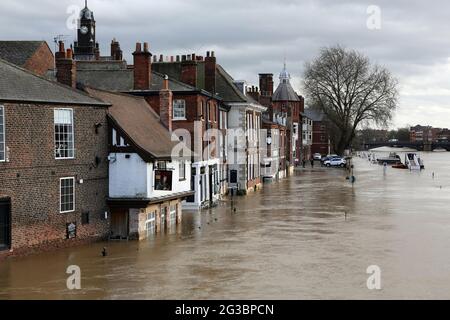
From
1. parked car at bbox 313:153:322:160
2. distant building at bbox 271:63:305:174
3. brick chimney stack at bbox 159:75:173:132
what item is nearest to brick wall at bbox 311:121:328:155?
parked car at bbox 313:153:322:160

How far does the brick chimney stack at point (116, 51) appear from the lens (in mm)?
55369

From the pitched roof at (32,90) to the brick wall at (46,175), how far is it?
0.32m

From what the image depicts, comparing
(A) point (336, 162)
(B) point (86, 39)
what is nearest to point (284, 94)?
(A) point (336, 162)

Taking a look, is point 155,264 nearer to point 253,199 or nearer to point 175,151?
point 175,151

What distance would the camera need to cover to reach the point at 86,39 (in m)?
66.7

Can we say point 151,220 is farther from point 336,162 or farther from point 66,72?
point 336,162

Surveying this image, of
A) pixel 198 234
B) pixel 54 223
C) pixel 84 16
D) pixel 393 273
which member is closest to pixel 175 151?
pixel 198 234

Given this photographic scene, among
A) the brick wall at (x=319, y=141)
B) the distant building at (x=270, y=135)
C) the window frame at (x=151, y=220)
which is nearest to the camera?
the window frame at (x=151, y=220)

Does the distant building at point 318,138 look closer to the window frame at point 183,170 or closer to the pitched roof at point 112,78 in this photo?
the pitched roof at point 112,78

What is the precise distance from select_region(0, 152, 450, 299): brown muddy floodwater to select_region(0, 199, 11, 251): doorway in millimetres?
727

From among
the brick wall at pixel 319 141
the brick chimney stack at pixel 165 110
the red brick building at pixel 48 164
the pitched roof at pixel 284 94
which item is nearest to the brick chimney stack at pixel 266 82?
the pitched roof at pixel 284 94

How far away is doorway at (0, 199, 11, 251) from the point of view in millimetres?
23453

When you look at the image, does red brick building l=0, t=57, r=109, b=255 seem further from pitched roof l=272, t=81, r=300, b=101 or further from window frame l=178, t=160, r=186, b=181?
pitched roof l=272, t=81, r=300, b=101

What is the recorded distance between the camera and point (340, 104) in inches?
3974
